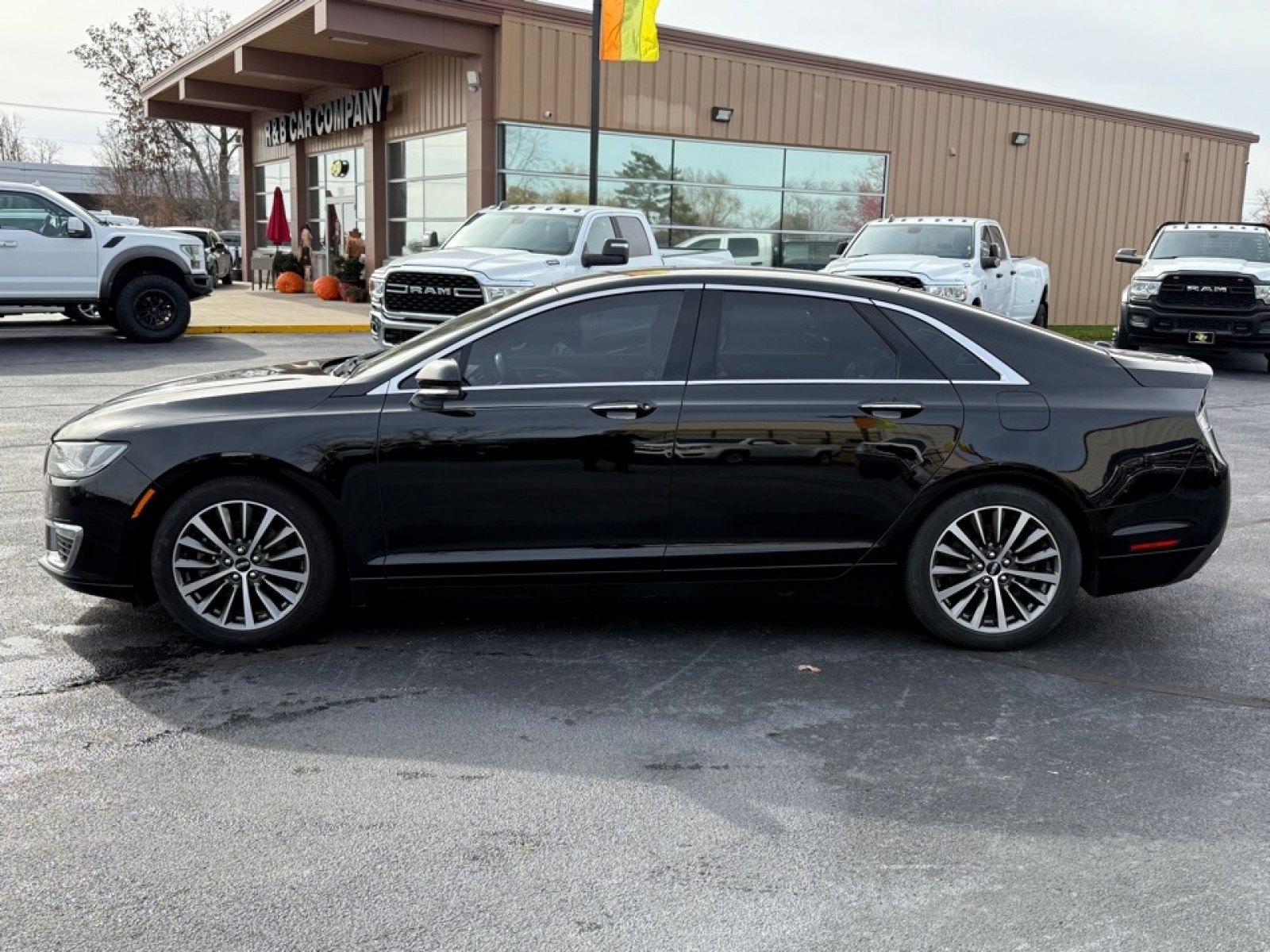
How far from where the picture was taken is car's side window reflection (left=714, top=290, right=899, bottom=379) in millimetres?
5223

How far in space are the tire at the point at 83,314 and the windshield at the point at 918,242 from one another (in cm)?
1096

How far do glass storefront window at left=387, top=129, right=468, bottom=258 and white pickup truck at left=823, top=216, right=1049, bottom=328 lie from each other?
343 inches

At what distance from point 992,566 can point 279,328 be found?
53.4 ft

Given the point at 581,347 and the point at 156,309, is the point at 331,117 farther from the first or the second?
the point at 581,347

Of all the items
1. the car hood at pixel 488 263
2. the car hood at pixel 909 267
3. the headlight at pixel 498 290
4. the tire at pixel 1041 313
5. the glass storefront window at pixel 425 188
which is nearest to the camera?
the headlight at pixel 498 290

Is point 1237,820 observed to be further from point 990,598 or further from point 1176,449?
point 1176,449

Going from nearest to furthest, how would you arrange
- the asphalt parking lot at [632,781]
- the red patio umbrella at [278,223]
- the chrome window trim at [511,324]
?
the asphalt parking lot at [632,781] → the chrome window trim at [511,324] → the red patio umbrella at [278,223]

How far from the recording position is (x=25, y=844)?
3.42 metres

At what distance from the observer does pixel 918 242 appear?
16469mm

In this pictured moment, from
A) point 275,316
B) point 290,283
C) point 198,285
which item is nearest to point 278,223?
point 290,283

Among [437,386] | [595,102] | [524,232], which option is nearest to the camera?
[437,386]

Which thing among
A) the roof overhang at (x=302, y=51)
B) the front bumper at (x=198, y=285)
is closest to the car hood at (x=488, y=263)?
the front bumper at (x=198, y=285)

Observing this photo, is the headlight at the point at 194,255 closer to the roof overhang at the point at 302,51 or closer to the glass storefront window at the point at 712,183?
the roof overhang at the point at 302,51

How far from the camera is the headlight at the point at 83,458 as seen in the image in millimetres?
4969
